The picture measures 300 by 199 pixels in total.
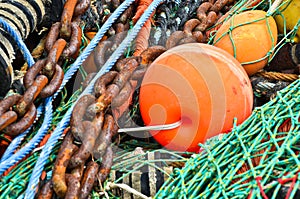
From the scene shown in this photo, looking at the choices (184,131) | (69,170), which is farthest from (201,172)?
(69,170)

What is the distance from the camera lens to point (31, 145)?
1.72 meters

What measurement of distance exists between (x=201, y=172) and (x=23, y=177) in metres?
0.66

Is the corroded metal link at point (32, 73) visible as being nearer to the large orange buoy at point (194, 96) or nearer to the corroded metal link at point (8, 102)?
the corroded metal link at point (8, 102)

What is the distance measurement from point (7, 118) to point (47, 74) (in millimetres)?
296

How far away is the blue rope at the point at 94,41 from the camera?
1985mm

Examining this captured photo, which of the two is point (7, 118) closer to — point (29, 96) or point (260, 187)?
point (29, 96)

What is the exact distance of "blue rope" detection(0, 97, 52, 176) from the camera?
1654 millimetres

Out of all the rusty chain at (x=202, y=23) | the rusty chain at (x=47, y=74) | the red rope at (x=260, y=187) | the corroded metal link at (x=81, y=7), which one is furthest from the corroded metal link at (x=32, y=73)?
the red rope at (x=260, y=187)

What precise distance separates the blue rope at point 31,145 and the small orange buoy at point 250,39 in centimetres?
85

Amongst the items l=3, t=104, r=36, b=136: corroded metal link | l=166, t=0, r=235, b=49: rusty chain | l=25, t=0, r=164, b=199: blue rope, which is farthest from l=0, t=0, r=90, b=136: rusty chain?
l=166, t=0, r=235, b=49: rusty chain

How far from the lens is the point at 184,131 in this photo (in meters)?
1.78

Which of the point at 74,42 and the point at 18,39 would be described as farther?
the point at 74,42

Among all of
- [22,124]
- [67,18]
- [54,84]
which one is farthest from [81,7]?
[22,124]

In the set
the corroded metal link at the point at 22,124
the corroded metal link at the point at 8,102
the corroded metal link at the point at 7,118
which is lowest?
the corroded metal link at the point at 22,124
